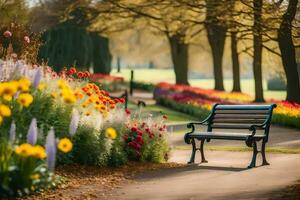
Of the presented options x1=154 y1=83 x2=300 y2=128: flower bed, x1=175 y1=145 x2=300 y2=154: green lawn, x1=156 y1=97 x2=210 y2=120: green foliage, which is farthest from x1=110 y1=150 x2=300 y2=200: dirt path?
x1=156 y1=97 x2=210 y2=120: green foliage

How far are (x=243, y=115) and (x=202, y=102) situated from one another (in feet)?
47.8

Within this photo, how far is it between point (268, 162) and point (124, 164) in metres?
2.64

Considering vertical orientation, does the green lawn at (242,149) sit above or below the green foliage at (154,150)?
below

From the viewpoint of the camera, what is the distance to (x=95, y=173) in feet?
32.0

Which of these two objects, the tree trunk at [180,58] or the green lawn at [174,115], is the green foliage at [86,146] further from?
the tree trunk at [180,58]

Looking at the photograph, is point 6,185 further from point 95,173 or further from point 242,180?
point 242,180

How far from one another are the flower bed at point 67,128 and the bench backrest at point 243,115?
123 cm

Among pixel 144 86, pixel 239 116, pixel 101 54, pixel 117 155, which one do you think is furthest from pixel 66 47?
pixel 117 155

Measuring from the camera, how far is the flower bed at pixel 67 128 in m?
7.53

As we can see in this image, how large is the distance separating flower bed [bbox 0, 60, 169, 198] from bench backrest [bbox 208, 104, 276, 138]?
1.23m

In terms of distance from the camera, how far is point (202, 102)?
26547mm

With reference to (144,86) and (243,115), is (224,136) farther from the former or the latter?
(144,86)

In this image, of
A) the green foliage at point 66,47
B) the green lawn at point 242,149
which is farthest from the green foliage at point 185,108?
the green lawn at point 242,149

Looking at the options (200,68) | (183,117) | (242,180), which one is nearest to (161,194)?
Result: (242,180)
